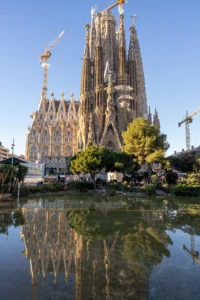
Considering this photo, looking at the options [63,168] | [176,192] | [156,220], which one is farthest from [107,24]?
[156,220]

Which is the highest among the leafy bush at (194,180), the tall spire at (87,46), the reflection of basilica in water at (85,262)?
the tall spire at (87,46)

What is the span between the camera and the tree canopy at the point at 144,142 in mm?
32188

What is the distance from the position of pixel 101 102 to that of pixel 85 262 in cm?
5069

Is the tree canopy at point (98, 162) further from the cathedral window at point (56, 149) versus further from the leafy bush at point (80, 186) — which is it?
the cathedral window at point (56, 149)

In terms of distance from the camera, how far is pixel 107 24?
62750 millimetres

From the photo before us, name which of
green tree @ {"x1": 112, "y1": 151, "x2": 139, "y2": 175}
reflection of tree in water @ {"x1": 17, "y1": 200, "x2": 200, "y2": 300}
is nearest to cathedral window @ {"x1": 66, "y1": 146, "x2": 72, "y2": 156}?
green tree @ {"x1": 112, "y1": 151, "x2": 139, "y2": 175}

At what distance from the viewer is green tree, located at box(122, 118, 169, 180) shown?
32.2m

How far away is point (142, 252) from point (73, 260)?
1.87m

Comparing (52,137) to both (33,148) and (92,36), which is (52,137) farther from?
(92,36)

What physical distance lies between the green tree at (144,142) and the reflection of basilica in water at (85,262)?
23831 millimetres

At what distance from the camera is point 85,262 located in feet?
19.2

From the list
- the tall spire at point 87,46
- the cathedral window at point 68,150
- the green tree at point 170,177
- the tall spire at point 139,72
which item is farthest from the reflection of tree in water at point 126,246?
the cathedral window at point 68,150

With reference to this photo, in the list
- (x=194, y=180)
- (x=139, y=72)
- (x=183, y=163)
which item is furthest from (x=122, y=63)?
(x=194, y=180)

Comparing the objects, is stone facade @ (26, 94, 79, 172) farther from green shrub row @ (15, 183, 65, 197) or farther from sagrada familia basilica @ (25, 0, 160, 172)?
green shrub row @ (15, 183, 65, 197)
